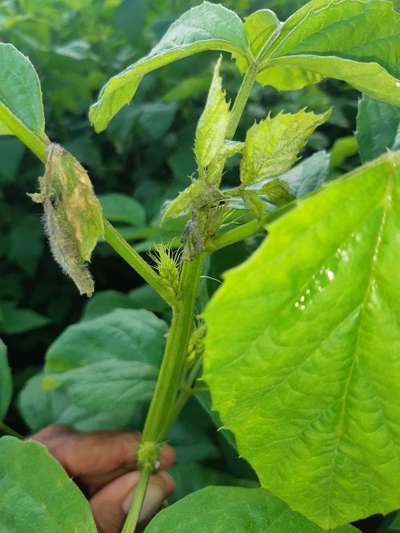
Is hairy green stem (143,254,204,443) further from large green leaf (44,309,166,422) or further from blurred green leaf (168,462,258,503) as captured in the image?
blurred green leaf (168,462,258,503)

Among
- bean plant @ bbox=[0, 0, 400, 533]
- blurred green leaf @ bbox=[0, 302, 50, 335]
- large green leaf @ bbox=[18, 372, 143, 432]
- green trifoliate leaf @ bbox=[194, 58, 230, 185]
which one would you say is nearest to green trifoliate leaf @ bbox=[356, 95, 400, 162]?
bean plant @ bbox=[0, 0, 400, 533]

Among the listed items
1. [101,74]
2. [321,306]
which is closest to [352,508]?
[321,306]

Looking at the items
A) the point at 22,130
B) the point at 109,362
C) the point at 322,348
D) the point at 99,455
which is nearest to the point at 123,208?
the point at 109,362

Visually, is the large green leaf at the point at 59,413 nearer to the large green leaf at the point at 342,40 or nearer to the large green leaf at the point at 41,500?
the large green leaf at the point at 41,500

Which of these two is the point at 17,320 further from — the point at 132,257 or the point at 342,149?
the point at 132,257

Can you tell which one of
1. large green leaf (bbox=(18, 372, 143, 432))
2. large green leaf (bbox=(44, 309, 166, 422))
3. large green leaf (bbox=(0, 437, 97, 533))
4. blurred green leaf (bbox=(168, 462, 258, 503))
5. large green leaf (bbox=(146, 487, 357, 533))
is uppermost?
large green leaf (bbox=(146, 487, 357, 533))

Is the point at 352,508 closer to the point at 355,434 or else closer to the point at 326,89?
the point at 355,434

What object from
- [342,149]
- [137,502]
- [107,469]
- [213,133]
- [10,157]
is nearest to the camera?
[213,133]
